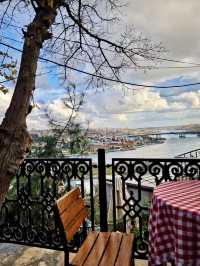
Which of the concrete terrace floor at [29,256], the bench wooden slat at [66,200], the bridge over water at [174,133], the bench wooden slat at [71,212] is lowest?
the concrete terrace floor at [29,256]

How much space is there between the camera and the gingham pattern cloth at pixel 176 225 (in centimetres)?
160

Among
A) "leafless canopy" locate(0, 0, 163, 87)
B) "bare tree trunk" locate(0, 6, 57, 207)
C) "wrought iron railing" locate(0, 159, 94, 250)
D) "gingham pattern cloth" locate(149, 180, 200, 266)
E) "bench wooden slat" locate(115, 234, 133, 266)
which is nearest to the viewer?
"gingham pattern cloth" locate(149, 180, 200, 266)

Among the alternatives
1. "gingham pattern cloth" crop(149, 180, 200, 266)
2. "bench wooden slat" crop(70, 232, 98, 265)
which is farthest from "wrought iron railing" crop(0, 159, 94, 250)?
"gingham pattern cloth" crop(149, 180, 200, 266)

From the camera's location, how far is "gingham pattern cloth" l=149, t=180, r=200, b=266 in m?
1.60

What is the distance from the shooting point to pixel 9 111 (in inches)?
77.3

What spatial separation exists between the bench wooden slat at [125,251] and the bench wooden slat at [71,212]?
404 millimetres

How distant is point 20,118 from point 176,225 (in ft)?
3.71

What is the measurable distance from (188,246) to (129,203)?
1.37 metres

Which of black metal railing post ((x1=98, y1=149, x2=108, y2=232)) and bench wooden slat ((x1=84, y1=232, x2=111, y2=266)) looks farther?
black metal railing post ((x1=98, y1=149, x2=108, y2=232))

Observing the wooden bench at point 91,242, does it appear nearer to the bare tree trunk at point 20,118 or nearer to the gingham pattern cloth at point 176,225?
the gingham pattern cloth at point 176,225

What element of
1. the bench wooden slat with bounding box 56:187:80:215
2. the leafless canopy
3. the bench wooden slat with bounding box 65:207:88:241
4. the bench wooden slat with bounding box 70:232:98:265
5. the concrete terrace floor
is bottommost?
the concrete terrace floor

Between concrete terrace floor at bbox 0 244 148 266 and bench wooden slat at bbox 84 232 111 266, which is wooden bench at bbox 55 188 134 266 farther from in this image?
concrete terrace floor at bbox 0 244 148 266

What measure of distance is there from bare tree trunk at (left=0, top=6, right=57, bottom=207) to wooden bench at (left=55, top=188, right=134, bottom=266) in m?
0.40

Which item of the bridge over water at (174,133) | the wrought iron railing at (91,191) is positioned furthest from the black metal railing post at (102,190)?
the bridge over water at (174,133)
